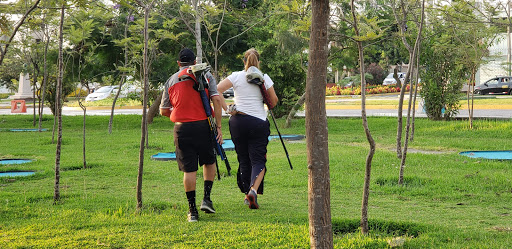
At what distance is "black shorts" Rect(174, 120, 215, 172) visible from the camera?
5770 mm

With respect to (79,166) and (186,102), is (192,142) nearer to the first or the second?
(186,102)

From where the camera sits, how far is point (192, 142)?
5.79m

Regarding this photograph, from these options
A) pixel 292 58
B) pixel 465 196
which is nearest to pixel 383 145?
pixel 465 196

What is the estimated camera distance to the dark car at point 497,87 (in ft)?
113

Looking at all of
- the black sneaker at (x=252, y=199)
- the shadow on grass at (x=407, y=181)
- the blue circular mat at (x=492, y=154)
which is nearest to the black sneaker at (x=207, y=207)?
the black sneaker at (x=252, y=199)

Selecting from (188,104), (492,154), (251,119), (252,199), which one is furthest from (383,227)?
(492,154)

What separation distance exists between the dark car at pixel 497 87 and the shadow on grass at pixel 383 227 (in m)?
31.7

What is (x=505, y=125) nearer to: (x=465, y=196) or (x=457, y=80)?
(x=457, y=80)

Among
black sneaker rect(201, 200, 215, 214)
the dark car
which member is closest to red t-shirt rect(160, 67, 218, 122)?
black sneaker rect(201, 200, 215, 214)

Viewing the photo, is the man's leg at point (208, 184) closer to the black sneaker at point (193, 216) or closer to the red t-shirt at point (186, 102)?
the black sneaker at point (193, 216)

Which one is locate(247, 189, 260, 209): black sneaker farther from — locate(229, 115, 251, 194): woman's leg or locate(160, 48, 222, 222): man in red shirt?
locate(229, 115, 251, 194): woman's leg

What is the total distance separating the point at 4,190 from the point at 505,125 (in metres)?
11.3

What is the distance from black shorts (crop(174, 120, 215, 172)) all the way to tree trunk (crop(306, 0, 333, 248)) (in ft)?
7.21

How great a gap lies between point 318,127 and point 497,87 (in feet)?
111
